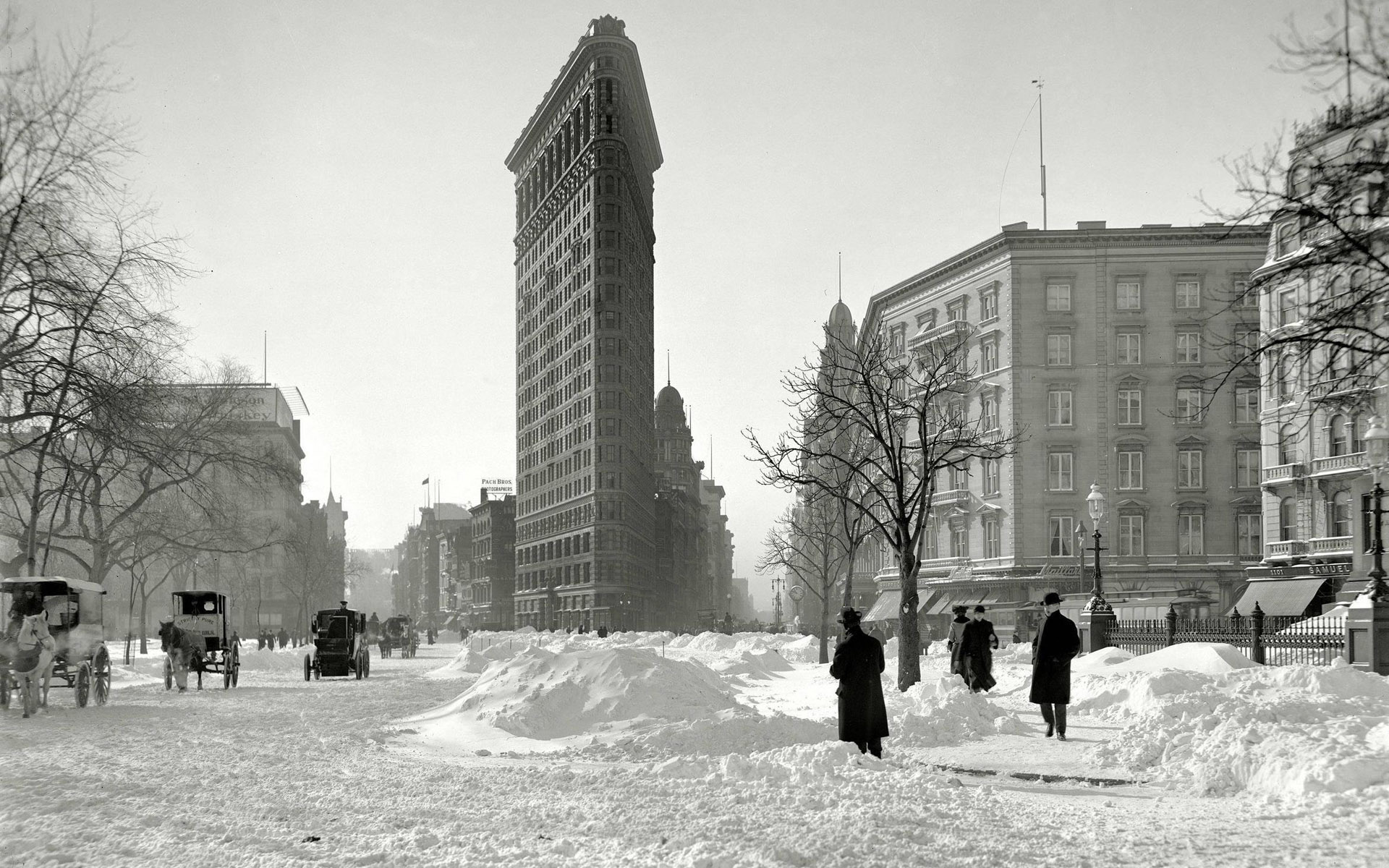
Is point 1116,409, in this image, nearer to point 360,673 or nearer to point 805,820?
point 360,673

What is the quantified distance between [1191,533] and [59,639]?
55443 mm

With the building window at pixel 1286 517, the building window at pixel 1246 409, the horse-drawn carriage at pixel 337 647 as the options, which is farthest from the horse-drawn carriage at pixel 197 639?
the building window at pixel 1246 409

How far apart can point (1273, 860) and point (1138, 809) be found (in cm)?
212

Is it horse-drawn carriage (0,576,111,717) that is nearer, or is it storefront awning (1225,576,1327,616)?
horse-drawn carriage (0,576,111,717)

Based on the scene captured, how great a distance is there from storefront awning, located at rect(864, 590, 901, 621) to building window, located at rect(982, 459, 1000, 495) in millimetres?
8429

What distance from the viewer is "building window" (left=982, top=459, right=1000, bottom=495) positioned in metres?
65.1

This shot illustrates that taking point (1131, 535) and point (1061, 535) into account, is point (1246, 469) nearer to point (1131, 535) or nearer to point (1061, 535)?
point (1131, 535)

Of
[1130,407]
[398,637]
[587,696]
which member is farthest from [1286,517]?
[398,637]

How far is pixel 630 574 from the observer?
4633 inches

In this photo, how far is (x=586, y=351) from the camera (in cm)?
11788

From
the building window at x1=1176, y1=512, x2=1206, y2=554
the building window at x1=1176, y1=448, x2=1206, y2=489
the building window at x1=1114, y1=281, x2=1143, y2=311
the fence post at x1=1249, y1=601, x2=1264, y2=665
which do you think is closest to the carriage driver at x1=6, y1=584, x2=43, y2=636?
the fence post at x1=1249, y1=601, x2=1264, y2=665

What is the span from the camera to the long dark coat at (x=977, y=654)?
21047 millimetres

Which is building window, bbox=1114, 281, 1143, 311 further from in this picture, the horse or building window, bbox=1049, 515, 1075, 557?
the horse

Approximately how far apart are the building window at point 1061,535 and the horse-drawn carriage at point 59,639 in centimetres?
4970
